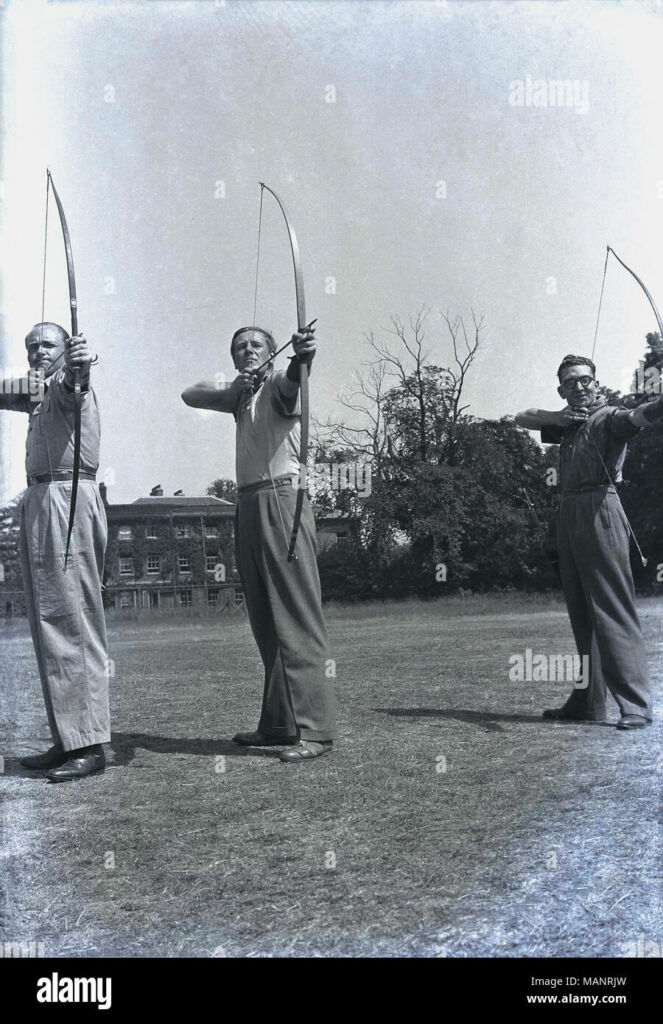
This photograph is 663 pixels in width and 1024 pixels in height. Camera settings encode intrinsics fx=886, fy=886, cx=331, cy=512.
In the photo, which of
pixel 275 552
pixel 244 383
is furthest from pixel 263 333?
pixel 275 552

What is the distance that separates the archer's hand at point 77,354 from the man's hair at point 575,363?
222cm

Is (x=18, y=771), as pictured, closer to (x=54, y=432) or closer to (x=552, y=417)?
(x=54, y=432)

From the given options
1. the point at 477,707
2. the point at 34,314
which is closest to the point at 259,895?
the point at 477,707

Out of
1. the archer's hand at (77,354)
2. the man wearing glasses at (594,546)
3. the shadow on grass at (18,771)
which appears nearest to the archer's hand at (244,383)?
the archer's hand at (77,354)

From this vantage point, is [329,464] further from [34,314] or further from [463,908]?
[463,908]


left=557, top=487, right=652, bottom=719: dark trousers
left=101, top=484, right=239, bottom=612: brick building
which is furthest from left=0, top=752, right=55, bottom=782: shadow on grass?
left=557, top=487, right=652, bottom=719: dark trousers

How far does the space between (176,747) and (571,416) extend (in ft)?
8.02

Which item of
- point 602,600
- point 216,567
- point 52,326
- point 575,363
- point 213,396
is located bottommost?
point 602,600

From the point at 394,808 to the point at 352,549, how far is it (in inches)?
48.8

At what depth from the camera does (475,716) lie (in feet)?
14.1

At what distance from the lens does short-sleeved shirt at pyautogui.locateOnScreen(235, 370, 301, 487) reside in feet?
13.2

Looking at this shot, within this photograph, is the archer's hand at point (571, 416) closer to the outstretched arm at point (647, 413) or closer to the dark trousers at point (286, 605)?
the outstretched arm at point (647, 413)

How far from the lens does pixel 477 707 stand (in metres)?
4.45

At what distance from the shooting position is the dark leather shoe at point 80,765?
359 cm
